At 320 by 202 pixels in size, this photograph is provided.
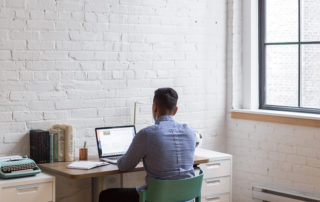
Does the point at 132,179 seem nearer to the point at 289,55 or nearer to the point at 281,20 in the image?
the point at 289,55

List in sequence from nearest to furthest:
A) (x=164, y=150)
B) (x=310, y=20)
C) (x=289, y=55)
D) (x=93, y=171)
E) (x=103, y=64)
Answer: (x=164, y=150) → (x=93, y=171) → (x=103, y=64) → (x=310, y=20) → (x=289, y=55)

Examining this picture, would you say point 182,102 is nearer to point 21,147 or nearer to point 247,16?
point 247,16


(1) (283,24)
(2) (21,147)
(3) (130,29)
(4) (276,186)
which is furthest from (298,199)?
(2) (21,147)

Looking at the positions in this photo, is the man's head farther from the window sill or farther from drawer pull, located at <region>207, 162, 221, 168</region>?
the window sill

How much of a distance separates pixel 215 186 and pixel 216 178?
7 cm

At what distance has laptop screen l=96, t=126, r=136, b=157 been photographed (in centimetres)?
400

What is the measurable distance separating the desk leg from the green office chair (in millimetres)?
742

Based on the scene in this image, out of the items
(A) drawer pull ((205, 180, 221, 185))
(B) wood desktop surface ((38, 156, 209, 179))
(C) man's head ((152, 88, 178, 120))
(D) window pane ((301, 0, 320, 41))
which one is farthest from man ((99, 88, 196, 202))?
(D) window pane ((301, 0, 320, 41))

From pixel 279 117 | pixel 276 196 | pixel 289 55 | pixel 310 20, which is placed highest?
pixel 310 20

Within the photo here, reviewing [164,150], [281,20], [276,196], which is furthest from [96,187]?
[281,20]

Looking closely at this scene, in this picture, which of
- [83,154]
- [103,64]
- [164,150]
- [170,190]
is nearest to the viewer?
[170,190]

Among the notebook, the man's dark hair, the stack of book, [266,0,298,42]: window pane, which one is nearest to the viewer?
the man's dark hair

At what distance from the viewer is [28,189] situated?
3.35 metres

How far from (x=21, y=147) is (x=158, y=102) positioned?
1.19 meters
